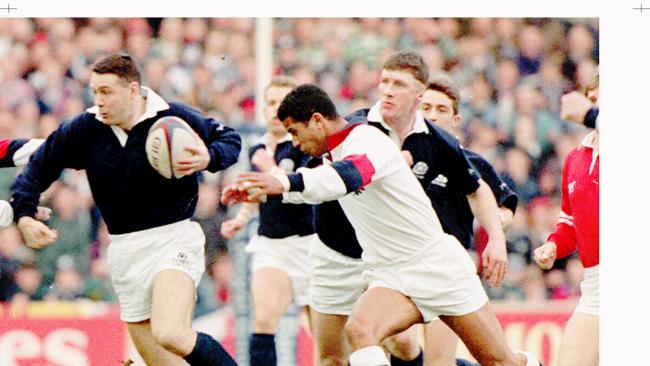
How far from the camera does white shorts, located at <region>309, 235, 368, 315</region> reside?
591 centimetres

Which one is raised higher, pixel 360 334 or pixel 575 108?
pixel 575 108

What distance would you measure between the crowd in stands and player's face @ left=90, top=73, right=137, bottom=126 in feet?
7.58

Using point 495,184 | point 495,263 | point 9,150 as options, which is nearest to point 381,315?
point 495,263

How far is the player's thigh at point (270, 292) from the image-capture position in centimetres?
687

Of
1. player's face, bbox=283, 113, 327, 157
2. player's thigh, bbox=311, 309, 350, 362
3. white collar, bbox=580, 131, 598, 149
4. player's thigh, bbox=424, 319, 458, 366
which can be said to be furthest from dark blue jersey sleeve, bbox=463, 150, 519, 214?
player's face, bbox=283, 113, 327, 157

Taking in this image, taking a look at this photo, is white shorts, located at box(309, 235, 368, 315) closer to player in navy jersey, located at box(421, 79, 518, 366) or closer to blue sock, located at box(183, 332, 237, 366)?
player in navy jersey, located at box(421, 79, 518, 366)

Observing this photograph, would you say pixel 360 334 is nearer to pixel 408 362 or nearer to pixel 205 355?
pixel 205 355

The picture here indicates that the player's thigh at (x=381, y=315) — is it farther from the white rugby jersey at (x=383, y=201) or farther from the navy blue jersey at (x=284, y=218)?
the navy blue jersey at (x=284, y=218)

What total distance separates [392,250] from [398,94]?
A: 2.74 feet

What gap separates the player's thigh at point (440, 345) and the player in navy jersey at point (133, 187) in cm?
117

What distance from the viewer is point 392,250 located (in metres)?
5.22

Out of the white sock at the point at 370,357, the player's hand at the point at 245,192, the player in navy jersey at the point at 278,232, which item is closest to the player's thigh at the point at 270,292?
the player in navy jersey at the point at 278,232
